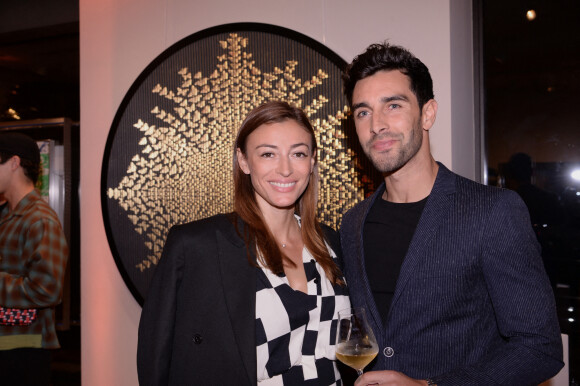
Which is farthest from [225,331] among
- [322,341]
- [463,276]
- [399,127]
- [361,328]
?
[399,127]

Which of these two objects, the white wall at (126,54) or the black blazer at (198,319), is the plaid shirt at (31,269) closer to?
the white wall at (126,54)

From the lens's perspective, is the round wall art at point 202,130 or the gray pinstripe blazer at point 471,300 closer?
the gray pinstripe blazer at point 471,300

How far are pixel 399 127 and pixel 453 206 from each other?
342 mm

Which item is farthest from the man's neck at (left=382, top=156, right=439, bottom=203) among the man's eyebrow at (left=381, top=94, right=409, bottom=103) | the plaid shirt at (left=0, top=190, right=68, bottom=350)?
the plaid shirt at (left=0, top=190, right=68, bottom=350)

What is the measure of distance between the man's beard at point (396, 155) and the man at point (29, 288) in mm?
1765

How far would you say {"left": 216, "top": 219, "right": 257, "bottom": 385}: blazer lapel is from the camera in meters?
1.61

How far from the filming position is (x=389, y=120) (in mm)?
1713

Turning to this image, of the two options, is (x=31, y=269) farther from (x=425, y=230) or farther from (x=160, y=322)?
(x=425, y=230)

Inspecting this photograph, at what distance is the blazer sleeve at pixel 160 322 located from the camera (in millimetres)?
1649

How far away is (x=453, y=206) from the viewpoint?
1600mm

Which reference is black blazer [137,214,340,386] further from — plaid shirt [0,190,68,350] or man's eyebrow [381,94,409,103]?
plaid shirt [0,190,68,350]

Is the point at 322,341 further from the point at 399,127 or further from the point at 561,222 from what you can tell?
the point at 561,222

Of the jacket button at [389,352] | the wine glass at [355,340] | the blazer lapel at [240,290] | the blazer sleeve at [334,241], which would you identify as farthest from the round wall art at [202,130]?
the wine glass at [355,340]

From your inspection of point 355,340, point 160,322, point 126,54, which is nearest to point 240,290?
point 160,322
